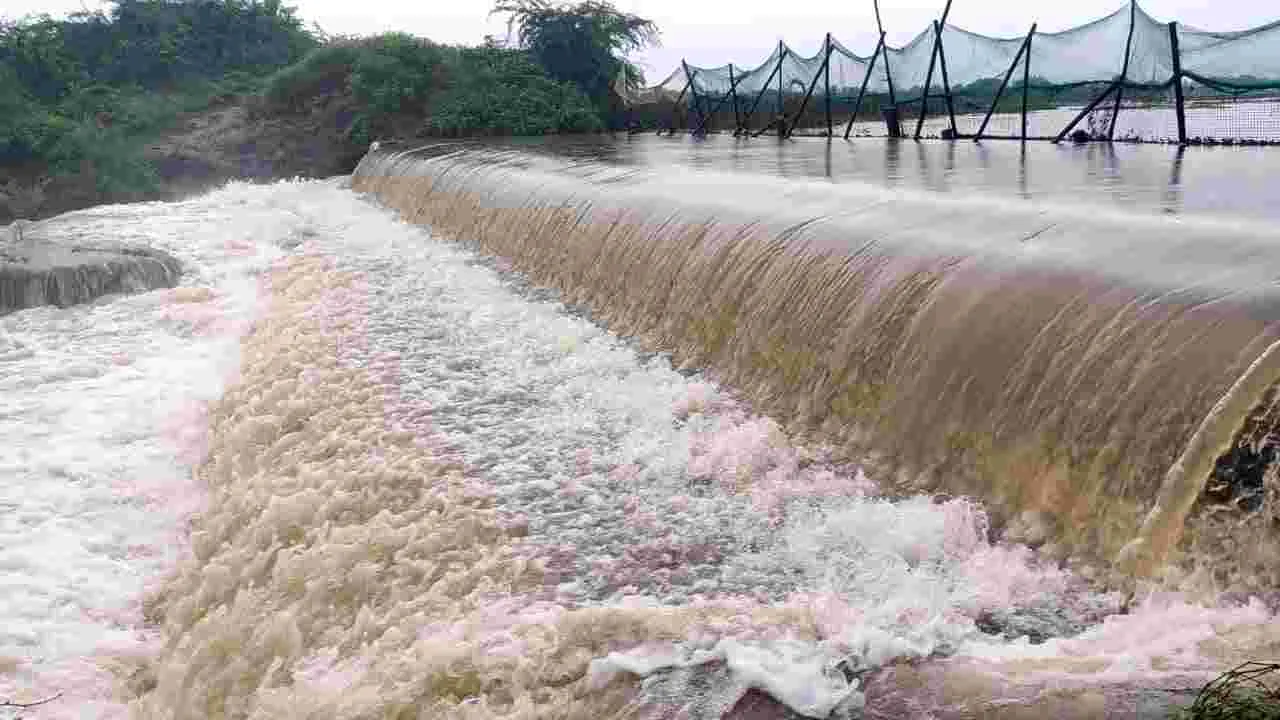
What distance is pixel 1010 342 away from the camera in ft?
12.8

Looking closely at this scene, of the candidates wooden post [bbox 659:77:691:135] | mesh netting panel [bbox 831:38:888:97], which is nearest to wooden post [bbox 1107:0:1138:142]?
mesh netting panel [bbox 831:38:888:97]

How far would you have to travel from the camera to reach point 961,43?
13.2m

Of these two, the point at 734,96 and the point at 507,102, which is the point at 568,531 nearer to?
the point at 734,96

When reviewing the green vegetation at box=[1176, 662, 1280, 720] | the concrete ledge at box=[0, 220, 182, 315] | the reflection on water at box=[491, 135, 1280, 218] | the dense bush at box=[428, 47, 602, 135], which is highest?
the dense bush at box=[428, 47, 602, 135]

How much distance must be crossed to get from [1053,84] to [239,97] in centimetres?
2231

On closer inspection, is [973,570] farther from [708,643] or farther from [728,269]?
[728,269]

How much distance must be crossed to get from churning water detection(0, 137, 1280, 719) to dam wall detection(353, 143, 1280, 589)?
1.0 inches

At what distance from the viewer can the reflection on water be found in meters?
5.95

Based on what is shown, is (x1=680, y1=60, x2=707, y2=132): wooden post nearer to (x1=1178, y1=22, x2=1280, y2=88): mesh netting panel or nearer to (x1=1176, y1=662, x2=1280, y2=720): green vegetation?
(x1=1178, y1=22, x2=1280, y2=88): mesh netting panel

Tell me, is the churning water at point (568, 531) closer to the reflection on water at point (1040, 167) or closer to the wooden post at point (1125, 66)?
the reflection on water at point (1040, 167)

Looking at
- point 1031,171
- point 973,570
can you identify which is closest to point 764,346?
point 973,570

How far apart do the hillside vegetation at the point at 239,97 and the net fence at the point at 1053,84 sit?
7.69m

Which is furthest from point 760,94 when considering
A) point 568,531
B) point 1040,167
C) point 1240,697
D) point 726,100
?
point 1240,697

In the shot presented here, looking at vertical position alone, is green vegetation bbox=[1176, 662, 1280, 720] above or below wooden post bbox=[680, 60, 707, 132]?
below
